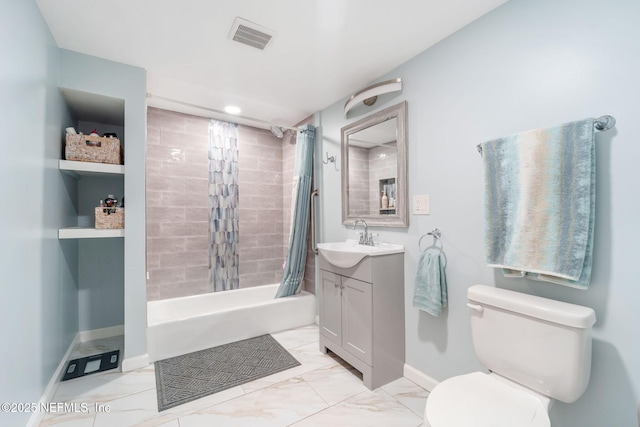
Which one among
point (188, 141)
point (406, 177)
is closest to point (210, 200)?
point (188, 141)

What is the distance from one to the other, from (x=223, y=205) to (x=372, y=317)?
7.05 feet

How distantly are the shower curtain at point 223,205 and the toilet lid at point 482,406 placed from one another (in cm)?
259

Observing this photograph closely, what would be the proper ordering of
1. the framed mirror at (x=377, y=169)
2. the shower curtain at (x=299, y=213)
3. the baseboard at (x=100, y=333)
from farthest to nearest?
the shower curtain at (x=299, y=213) < the baseboard at (x=100, y=333) < the framed mirror at (x=377, y=169)

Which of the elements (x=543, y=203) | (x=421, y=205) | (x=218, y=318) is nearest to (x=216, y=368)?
(x=218, y=318)

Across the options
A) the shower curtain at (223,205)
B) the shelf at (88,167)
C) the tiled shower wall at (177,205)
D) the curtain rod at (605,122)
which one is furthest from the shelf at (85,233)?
the curtain rod at (605,122)

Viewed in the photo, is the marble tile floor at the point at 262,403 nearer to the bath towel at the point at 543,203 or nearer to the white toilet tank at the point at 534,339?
the white toilet tank at the point at 534,339

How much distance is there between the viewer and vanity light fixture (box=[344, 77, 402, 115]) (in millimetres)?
2039

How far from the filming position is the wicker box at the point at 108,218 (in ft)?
6.77

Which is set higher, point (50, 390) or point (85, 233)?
point (85, 233)

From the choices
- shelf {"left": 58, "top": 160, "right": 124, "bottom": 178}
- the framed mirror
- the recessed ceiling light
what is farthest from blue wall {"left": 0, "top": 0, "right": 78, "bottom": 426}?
the framed mirror

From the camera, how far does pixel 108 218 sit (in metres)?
2.08

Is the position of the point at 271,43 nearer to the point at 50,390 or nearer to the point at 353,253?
the point at 353,253

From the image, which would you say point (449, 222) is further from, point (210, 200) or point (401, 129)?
point (210, 200)

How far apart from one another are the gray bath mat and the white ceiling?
90.2 inches
